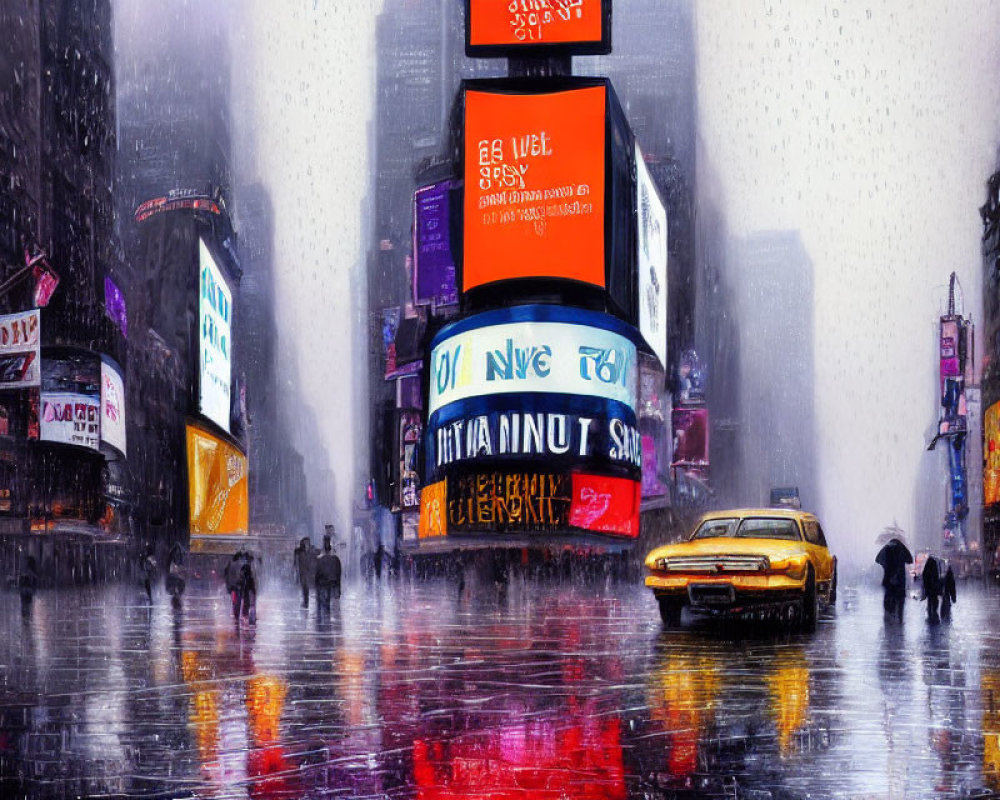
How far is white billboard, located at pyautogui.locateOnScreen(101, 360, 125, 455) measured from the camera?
59.9 meters

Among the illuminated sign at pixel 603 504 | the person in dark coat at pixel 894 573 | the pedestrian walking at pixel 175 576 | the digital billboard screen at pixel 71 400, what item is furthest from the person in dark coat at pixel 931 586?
the digital billboard screen at pixel 71 400

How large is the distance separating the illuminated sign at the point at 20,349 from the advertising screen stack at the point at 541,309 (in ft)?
93.1

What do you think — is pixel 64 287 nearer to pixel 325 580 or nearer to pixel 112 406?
pixel 112 406

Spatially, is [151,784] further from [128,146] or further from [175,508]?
[128,146]

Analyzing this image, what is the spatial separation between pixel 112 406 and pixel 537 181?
23744 millimetres

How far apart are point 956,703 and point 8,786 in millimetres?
7480

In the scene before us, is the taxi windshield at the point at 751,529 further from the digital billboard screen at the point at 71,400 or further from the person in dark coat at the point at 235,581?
the digital billboard screen at the point at 71,400

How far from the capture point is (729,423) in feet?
567

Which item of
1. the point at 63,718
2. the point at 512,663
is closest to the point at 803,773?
the point at 63,718

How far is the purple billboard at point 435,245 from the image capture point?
6625cm

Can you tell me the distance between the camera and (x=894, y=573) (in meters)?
25.0

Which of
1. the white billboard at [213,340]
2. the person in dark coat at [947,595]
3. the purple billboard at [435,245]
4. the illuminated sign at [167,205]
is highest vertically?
→ the illuminated sign at [167,205]

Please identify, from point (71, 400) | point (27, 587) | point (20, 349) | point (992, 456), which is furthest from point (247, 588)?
point (992, 456)

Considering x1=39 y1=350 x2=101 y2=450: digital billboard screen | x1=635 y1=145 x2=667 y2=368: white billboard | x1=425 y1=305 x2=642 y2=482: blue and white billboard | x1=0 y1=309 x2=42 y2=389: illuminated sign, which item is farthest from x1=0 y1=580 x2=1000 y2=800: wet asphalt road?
x1=635 y1=145 x2=667 y2=368: white billboard
